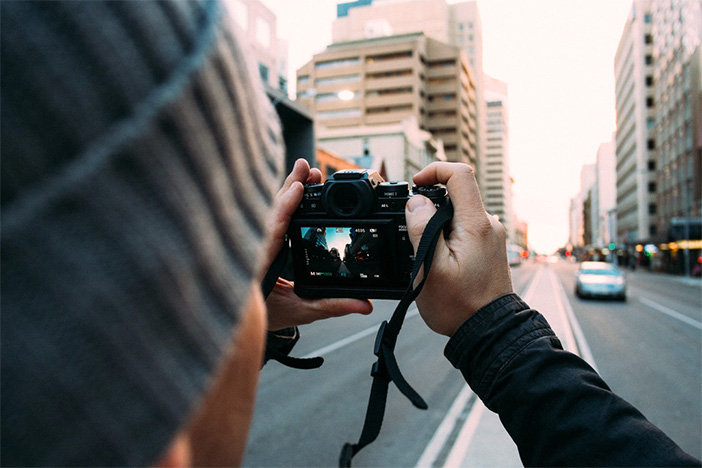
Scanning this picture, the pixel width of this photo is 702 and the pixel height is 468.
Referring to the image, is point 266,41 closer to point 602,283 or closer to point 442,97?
point 602,283

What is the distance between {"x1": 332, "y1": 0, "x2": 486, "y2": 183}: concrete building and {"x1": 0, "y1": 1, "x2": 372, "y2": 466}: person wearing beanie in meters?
102

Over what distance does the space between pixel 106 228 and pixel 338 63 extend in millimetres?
86539

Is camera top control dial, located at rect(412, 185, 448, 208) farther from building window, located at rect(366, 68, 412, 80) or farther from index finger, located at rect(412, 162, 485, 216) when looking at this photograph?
building window, located at rect(366, 68, 412, 80)

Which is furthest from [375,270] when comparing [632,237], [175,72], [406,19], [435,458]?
[406,19]

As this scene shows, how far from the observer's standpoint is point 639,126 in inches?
2970

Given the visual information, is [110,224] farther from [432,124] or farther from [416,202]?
[432,124]

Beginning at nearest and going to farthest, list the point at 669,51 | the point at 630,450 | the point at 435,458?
the point at 630,450 < the point at 435,458 < the point at 669,51

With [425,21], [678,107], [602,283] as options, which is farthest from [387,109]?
[602,283]

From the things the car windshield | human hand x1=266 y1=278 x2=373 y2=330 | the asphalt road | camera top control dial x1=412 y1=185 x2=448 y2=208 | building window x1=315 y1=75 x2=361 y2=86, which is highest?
building window x1=315 y1=75 x2=361 y2=86

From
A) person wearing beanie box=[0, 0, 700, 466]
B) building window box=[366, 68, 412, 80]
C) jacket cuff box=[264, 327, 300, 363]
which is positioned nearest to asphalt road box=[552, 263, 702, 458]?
jacket cuff box=[264, 327, 300, 363]

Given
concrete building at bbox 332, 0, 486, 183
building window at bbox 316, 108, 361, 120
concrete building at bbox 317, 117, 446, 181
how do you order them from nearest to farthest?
concrete building at bbox 317, 117, 446, 181 → building window at bbox 316, 108, 361, 120 → concrete building at bbox 332, 0, 486, 183

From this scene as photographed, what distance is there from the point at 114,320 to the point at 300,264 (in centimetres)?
116

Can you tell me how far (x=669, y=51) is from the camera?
54.4 metres

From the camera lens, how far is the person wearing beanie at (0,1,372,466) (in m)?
0.40
